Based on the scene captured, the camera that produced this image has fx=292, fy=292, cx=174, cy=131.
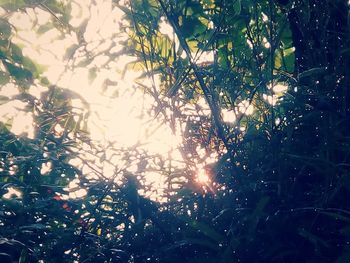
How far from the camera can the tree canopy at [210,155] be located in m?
0.94

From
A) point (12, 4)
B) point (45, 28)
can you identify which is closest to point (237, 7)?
point (45, 28)

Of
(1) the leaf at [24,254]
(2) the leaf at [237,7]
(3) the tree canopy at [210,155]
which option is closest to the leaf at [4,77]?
(3) the tree canopy at [210,155]

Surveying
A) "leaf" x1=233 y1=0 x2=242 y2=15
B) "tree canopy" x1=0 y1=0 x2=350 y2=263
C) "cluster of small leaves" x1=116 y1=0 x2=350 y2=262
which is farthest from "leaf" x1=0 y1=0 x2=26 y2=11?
"leaf" x1=233 y1=0 x2=242 y2=15

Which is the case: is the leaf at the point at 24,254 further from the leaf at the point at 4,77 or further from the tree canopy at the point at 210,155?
the leaf at the point at 4,77

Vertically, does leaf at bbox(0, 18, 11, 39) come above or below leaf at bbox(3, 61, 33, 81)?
above

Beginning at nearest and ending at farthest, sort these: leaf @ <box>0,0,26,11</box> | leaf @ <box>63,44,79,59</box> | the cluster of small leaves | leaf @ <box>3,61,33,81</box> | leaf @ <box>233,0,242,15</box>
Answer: the cluster of small leaves → leaf @ <box>233,0,242,15</box> → leaf @ <box>63,44,79,59</box> → leaf @ <box>0,0,26,11</box> → leaf @ <box>3,61,33,81</box>

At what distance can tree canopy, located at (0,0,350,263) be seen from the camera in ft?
3.09

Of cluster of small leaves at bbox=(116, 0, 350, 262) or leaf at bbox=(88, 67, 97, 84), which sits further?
leaf at bbox=(88, 67, 97, 84)

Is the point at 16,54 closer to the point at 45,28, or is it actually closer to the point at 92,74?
the point at 45,28

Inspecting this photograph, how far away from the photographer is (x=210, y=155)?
50.2 inches

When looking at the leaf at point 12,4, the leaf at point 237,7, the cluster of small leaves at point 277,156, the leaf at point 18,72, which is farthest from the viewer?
the leaf at point 18,72

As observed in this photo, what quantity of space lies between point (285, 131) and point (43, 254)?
109 cm

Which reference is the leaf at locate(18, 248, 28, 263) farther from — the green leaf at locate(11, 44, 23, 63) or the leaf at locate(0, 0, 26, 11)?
the leaf at locate(0, 0, 26, 11)

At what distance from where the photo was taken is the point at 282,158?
1021mm
